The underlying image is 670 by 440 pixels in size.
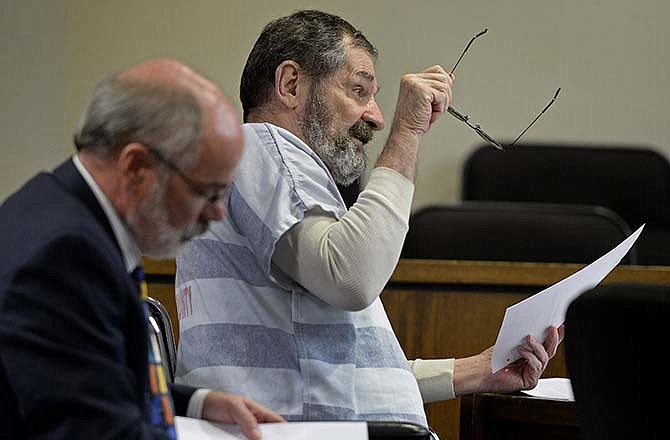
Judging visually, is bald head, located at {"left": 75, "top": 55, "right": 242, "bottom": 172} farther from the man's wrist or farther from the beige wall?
the beige wall

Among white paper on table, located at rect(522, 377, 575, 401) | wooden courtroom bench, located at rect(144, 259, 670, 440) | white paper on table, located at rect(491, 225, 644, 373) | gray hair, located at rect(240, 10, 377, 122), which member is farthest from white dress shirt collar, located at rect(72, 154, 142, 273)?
wooden courtroom bench, located at rect(144, 259, 670, 440)

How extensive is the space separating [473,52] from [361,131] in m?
3.12

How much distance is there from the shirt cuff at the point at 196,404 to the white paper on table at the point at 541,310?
0.58 meters

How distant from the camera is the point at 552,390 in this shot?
6.82ft

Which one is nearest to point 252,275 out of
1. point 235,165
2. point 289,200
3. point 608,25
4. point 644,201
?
point 289,200

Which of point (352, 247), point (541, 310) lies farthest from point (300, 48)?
point (541, 310)

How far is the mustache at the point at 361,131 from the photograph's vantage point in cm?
204

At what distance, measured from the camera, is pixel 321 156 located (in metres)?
2.00

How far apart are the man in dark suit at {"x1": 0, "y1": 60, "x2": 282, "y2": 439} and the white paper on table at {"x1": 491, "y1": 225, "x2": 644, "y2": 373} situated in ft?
2.51

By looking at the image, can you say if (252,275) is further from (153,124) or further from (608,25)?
(608,25)

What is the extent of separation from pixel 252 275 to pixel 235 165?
65 centimetres

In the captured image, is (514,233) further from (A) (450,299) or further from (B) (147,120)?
(B) (147,120)

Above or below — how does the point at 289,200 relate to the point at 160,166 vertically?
below

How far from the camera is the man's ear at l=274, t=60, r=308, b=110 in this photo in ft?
6.60
